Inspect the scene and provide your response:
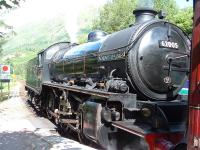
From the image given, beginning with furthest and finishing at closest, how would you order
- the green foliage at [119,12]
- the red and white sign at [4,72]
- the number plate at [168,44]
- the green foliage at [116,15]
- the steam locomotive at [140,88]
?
1. the green foliage at [116,15]
2. the green foliage at [119,12]
3. the red and white sign at [4,72]
4. the number plate at [168,44]
5. the steam locomotive at [140,88]

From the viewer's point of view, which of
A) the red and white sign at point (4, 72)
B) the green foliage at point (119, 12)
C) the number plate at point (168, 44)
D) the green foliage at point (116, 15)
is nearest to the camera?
the number plate at point (168, 44)

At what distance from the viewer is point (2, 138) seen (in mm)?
9859

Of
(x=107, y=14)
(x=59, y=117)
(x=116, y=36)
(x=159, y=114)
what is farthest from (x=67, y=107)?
(x=107, y=14)

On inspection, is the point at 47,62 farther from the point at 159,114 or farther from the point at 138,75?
the point at 159,114

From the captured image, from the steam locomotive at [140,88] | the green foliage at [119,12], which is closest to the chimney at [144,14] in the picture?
the steam locomotive at [140,88]

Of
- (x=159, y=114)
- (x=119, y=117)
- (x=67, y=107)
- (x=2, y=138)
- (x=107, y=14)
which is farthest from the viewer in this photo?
(x=107, y=14)

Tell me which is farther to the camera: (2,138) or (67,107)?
(67,107)

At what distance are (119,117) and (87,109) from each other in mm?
1269

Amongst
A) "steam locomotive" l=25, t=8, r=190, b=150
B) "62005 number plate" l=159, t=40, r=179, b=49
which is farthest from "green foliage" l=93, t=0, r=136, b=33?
"62005 number plate" l=159, t=40, r=179, b=49

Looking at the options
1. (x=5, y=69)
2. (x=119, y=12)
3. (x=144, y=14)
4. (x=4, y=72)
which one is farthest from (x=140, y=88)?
(x=119, y=12)

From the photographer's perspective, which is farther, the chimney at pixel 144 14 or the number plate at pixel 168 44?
the chimney at pixel 144 14

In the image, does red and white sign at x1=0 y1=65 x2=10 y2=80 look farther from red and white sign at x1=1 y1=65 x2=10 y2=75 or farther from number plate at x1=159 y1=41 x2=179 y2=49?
number plate at x1=159 y1=41 x2=179 y2=49

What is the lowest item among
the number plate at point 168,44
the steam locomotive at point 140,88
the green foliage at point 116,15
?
the steam locomotive at point 140,88

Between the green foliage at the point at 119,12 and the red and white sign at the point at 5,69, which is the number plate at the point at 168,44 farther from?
the green foliage at the point at 119,12
